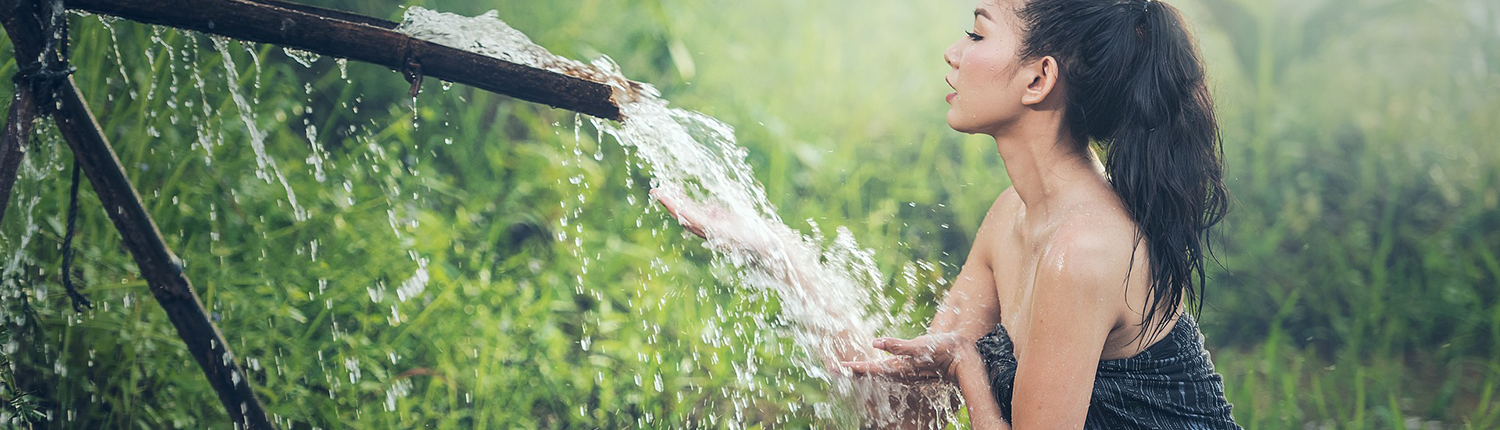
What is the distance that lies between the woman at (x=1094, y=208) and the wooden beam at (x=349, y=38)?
2.28 feet

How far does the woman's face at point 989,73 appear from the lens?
1859 mm

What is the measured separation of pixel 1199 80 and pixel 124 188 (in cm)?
185

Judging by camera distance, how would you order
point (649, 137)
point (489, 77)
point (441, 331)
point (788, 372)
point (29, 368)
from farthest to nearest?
point (788, 372) → point (441, 331) → point (29, 368) → point (649, 137) → point (489, 77)

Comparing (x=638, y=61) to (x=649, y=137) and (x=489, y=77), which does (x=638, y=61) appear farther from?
(x=489, y=77)

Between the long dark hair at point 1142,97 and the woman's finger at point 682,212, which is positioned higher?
the long dark hair at point 1142,97

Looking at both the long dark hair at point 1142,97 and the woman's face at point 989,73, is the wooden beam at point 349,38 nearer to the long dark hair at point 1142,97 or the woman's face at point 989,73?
the woman's face at point 989,73

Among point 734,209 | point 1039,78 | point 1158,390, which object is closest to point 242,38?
point 734,209

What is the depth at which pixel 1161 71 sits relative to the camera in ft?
6.00

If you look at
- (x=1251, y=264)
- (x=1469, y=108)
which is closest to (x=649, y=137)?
(x=1251, y=264)

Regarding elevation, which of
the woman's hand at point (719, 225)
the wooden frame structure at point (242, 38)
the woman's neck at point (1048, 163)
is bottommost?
the woman's hand at point (719, 225)

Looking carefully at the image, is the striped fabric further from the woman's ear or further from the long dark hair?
the woman's ear

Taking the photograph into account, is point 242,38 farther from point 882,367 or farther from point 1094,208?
point 1094,208

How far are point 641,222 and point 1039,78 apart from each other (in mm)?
2019

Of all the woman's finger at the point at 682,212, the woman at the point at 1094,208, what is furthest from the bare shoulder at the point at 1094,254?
the woman's finger at the point at 682,212
